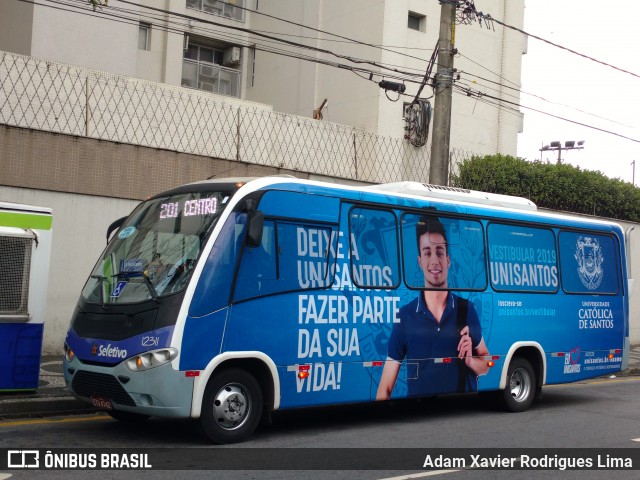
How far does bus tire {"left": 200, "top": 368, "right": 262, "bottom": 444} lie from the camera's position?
28.4ft

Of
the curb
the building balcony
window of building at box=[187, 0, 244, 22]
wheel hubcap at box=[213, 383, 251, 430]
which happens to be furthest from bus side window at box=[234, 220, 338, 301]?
window of building at box=[187, 0, 244, 22]

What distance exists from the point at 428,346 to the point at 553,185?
12.5m

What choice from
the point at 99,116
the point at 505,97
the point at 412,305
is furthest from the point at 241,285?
the point at 505,97

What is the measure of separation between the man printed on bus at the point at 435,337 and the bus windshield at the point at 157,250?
2.91 metres

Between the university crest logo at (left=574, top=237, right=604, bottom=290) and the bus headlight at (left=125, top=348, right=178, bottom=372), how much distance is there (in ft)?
24.7

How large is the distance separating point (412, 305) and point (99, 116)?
26.0 ft

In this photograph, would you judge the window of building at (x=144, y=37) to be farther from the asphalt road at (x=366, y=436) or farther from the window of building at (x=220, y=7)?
the asphalt road at (x=366, y=436)

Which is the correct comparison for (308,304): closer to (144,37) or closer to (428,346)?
(428,346)

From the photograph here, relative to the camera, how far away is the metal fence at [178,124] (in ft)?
49.6

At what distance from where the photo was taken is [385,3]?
84.9ft

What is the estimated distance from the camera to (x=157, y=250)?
912 cm

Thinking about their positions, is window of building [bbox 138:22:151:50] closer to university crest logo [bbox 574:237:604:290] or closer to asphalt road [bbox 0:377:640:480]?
university crest logo [bbox 574:237:604:290]

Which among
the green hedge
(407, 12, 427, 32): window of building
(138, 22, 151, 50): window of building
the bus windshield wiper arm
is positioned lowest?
the bus windshield wiper arm

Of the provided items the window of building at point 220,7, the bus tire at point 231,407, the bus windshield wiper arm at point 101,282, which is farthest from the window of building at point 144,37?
the bus tire at point 231,407
